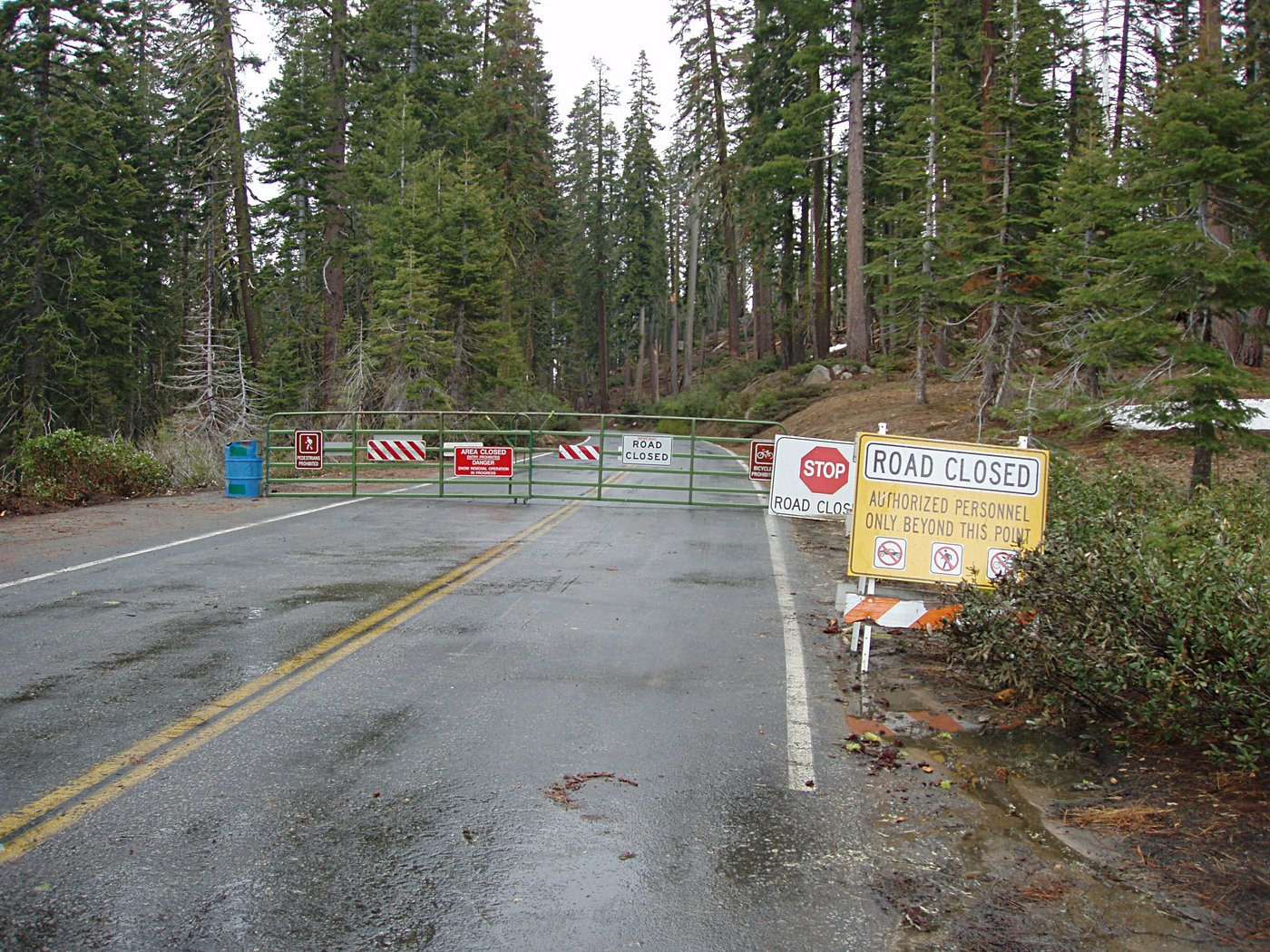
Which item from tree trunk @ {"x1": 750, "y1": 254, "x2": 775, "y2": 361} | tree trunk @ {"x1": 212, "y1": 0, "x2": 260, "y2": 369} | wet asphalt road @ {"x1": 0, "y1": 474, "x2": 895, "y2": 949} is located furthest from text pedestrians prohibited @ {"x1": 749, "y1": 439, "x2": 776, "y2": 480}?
tree trunk @ {"x1": 750, "y1": 254, "x2": 775, "y2": 361}

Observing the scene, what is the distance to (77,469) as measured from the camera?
16922 mm

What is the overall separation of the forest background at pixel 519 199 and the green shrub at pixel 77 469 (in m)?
6.60

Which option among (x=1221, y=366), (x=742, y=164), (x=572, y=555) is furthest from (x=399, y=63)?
(x=1221, y=366)

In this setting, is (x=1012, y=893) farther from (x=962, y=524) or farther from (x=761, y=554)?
(x=761, y=554)

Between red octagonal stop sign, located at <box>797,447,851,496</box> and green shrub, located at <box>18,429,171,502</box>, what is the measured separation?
13197mm

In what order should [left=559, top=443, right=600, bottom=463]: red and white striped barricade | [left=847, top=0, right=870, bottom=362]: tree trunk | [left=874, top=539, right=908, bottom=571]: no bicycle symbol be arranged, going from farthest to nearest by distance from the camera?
[left=847, top=0, right=870, bottom=362]: tree trunk < [left=559, top=443, right=600, bottom=463]: red and white striped barricade < [left=874, top=539, right=908, bottom=571]: no bicycle symbol

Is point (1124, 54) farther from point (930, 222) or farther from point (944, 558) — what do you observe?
point (944, 558)

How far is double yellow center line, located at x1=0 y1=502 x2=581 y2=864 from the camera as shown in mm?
4145

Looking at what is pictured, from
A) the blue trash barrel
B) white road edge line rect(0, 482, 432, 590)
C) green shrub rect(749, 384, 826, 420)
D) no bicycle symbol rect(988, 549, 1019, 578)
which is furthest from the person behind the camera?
green shrub rect(749, 384, 826, 420)

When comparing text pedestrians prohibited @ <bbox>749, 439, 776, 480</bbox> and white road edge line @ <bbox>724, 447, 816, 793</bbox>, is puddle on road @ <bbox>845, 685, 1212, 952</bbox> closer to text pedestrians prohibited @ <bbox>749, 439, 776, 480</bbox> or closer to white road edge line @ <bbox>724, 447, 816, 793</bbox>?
white road edge line @ <bbox>724, 447, 816, 793</bbox>

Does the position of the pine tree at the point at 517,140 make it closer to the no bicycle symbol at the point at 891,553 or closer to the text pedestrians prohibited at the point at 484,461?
the text pedestrians prohibited at the point at 484,461

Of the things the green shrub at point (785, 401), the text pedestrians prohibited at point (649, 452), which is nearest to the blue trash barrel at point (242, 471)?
the text pedestrians prohibited at point (649, 452)

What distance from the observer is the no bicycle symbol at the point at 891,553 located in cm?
741

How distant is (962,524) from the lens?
734 centimetres
